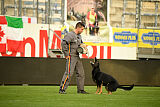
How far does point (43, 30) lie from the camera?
54.9 ft

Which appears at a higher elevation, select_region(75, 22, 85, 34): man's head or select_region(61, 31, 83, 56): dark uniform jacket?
select_region(75, 22, 85, 34): man's head

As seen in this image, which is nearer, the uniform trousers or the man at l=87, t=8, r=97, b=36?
the uniform trousers

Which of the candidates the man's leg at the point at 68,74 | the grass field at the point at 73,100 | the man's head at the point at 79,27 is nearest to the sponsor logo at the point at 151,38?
the grass field at the point at 73,100

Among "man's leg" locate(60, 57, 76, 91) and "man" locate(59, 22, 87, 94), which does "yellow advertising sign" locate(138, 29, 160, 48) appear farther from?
"man's leg" locate(60, 57, 76, 91)

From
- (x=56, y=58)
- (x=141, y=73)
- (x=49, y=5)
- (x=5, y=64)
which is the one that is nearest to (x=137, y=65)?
(x=141, y=73)

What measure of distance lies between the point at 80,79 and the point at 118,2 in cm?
788

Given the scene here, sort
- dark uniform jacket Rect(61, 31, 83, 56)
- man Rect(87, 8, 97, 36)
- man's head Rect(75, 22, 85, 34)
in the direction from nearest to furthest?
dark uniform jacket Rect(61, 31, 83, 56) → man's head Rect(75, 22, 85, 34) → man Rect(87, 8, 97, 36)

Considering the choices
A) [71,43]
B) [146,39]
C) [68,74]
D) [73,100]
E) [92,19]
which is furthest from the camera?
[146,39]

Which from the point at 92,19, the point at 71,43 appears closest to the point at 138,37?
the point at 92,19

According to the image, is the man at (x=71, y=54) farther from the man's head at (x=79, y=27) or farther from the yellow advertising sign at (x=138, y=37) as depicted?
the yellow advertising sign at (x=138, y=37)

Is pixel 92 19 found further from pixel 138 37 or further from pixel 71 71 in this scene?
pixel 71 71

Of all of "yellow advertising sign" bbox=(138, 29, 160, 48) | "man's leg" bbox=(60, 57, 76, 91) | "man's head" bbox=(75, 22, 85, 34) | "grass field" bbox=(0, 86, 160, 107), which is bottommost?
"grass field" bbox=(0, 86, 160, 107)

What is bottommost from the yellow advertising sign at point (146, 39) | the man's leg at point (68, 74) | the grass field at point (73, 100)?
the grass field at point (73, 100)

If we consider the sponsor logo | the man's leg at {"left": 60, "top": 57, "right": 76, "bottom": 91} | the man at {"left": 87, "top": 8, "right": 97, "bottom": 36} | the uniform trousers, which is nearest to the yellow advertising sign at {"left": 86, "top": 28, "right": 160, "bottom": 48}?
the sponsor logo
